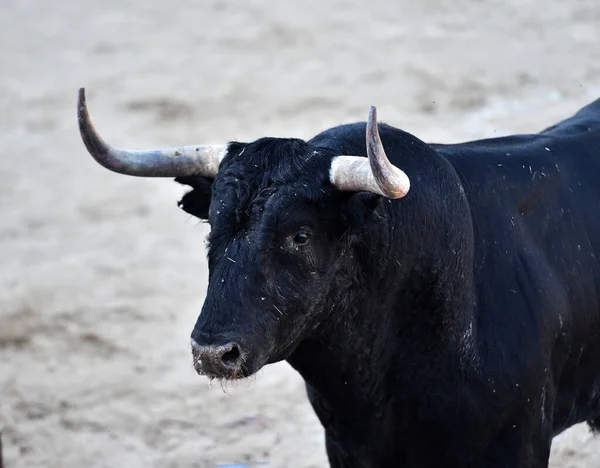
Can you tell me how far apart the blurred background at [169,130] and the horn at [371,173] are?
7.76ft

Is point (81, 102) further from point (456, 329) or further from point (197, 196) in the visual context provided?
point (456, 329)

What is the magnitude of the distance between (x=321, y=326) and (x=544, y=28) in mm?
8127

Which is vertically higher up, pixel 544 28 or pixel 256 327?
pixel 544 28

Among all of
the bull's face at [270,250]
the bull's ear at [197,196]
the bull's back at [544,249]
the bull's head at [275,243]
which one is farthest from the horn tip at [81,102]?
the bull's back at [544,249]

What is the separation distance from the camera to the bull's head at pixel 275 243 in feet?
11.8

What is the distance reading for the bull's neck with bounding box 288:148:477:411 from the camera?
3945mm

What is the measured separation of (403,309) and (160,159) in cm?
98

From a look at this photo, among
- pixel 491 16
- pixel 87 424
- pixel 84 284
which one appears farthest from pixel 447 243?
pixel 491 16

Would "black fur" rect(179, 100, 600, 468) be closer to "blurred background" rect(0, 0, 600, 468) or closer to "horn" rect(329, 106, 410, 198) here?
"horn" rect(329, 106, 410, 198)

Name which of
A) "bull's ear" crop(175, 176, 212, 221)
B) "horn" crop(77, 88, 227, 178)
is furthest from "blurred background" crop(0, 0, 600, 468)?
"horn" crop(77, 88, 227, 178)

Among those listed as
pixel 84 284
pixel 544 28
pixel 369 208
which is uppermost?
pixel 544 28

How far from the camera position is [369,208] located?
3.77 m

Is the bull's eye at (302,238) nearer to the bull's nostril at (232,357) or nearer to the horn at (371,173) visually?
the horn at (371,173)

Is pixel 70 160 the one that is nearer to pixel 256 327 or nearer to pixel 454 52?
pixel 454 52
